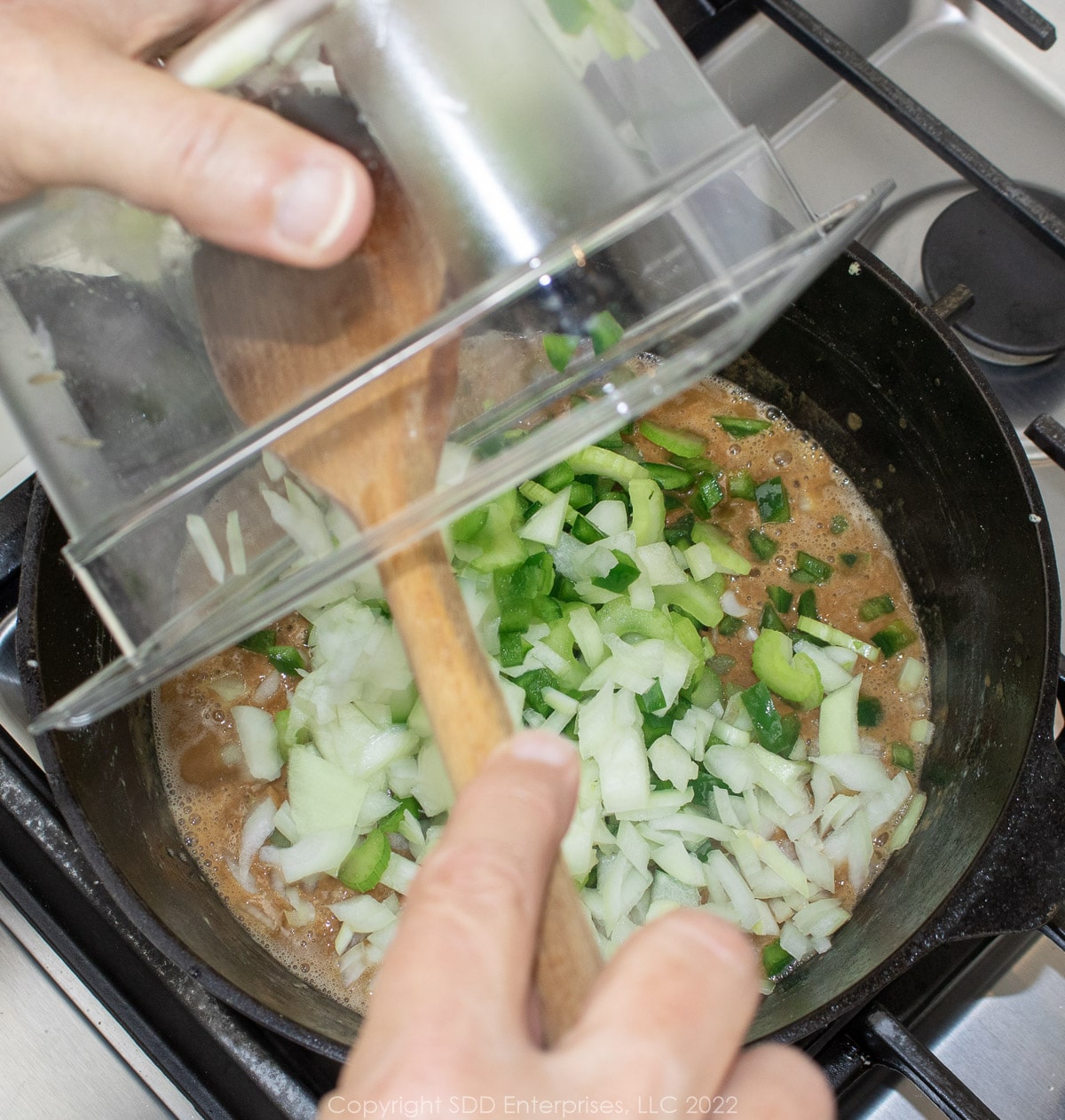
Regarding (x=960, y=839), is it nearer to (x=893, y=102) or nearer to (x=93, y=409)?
(x=893, y=102)

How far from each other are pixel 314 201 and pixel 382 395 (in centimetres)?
14

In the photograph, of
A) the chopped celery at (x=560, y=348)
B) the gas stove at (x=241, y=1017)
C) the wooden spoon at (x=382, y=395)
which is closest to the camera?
the wooden spoon at (x=382, y=395)

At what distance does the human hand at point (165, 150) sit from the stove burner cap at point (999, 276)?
2.79 feet

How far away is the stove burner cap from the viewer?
1181 mm

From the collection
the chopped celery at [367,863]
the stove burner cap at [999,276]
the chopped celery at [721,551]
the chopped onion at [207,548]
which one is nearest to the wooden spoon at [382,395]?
Answer: the chopped onion at [207,548]

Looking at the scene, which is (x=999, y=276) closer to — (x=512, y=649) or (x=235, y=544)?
(x=512, y=649)

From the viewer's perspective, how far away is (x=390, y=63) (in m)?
0.67

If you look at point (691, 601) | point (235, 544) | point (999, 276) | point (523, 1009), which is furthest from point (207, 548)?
point (999, 276)

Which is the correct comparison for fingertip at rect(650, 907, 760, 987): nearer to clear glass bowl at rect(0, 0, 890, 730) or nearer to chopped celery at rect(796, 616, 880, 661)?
clear glass bowl at rect(0, 0, 890, 730)

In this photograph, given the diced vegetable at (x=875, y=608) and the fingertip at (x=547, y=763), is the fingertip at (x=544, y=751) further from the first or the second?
the diced vegetable at (x=875, y=608)

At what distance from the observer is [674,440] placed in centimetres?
122

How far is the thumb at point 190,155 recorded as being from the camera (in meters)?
0.63

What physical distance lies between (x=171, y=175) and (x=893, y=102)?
80 centimetres

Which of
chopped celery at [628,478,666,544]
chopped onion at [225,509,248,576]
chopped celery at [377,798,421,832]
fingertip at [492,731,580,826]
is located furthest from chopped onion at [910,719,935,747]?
chopped onion at [225,509,248,576]
